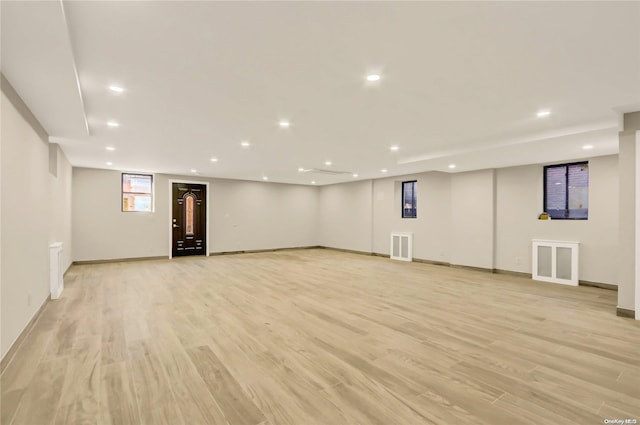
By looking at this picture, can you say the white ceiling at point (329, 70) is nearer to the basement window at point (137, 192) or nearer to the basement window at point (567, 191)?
the basement window at point (567, 191)

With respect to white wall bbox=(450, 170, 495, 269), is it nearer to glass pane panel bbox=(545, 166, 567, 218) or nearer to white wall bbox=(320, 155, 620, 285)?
white wall bbox=(320, 155, 620, 285)

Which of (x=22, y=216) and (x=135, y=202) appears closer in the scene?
(x=22, y=216)

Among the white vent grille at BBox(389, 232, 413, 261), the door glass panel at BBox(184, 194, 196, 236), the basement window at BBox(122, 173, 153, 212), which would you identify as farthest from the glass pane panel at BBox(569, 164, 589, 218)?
the basement window at BBox(122, 173, 153, 212)

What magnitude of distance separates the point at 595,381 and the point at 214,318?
389 cm

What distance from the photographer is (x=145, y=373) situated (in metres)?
2.60

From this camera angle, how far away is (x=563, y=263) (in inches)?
256

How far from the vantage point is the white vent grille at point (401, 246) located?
950 cm

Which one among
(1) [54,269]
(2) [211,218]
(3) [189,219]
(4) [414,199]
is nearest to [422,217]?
(4) [414,199]

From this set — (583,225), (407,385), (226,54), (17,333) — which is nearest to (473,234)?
(583,225)

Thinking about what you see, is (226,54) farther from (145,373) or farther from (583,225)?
(583,225)

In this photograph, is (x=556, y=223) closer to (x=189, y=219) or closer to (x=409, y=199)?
(x=409, y=199)

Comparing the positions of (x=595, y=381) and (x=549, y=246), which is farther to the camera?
(x=549, y=246)

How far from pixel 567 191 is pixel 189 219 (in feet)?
33.4

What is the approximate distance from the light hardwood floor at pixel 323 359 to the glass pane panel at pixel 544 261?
1182mm
